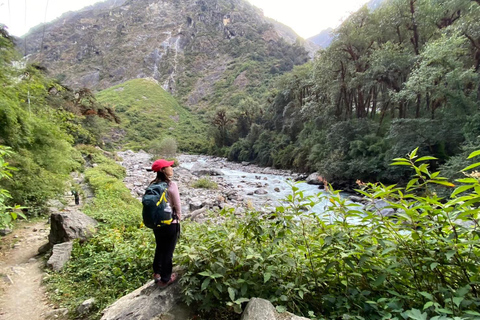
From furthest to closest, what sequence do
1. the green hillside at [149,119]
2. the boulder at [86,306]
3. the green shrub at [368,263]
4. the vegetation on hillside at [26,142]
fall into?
the green hillside at [149,119] < the vegetation on hillside at [26,142] < the boulder at [86,306] < the green shrub at [368,263]

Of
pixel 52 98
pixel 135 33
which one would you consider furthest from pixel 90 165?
pixel 135 33

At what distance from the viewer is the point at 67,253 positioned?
4633mm

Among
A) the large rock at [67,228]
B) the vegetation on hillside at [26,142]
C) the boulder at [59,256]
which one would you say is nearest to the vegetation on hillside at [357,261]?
the boulder at [59,256]

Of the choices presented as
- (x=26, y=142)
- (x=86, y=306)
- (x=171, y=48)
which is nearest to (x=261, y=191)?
(x=26, y=142)

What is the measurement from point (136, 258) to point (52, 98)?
752 inches

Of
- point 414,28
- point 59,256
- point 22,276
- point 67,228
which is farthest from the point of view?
point 414,28

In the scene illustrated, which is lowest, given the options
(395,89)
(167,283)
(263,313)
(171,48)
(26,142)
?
(167,283)

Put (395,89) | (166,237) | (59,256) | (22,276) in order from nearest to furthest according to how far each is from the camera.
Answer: (166,237) → (22,276) → (59,256) → (395,89)

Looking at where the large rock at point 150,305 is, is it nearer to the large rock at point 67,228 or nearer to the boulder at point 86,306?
the boulder at point 86,306

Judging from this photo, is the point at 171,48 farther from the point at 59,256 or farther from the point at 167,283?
the point at 167,283

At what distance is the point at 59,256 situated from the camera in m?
4.49

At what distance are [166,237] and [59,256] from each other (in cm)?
314

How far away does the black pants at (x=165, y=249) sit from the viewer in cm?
272

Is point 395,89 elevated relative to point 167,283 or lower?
elevated
